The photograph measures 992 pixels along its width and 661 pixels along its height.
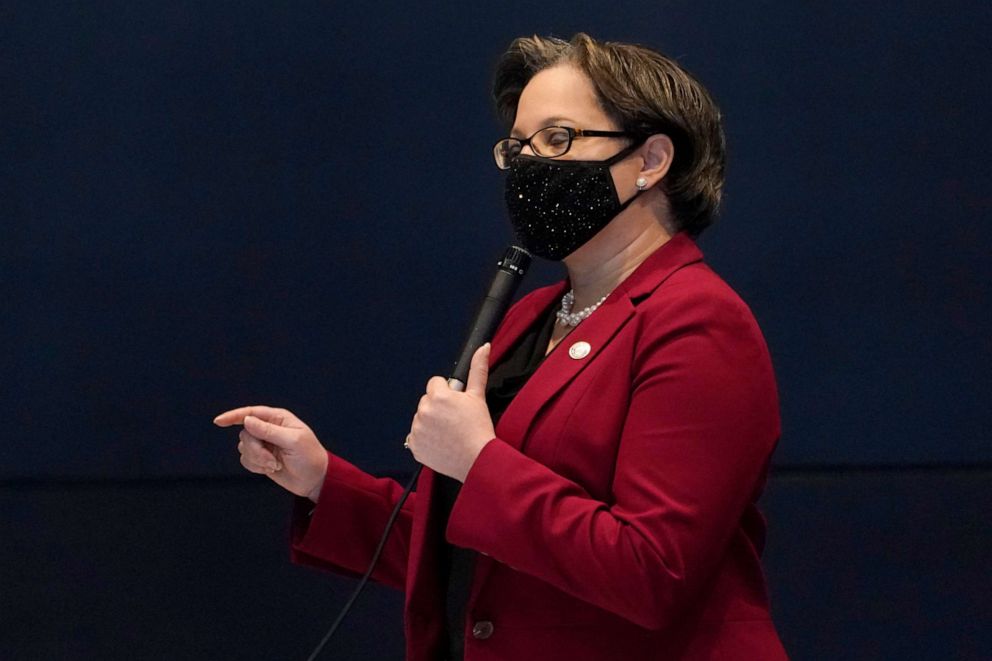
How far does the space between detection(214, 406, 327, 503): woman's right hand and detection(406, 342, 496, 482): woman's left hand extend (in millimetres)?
294

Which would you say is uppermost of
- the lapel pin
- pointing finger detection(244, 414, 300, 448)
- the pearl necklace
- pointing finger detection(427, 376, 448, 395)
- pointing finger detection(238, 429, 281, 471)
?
the lapel pin

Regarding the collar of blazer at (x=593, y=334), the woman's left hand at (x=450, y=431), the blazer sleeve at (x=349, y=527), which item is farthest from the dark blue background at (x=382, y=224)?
the woman's left hand at (x=450, y=431)

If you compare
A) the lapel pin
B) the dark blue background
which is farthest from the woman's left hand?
the dark blue background

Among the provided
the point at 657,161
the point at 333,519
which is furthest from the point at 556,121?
the point at 333,519

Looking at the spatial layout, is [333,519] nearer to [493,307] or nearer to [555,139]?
[493,307]

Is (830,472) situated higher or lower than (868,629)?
higher

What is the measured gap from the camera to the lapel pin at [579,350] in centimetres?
137

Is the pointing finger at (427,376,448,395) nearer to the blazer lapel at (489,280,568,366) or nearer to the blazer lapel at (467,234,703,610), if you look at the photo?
the blazer lapel at (467,234,703,610)

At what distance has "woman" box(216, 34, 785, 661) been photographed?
124cm

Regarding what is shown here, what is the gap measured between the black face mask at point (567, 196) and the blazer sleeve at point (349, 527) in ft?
1.30

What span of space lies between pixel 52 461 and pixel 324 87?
75cm

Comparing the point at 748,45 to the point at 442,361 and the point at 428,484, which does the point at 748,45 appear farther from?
the point at 428,484

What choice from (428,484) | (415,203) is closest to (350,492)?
(428,484)

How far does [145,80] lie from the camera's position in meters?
2.07
